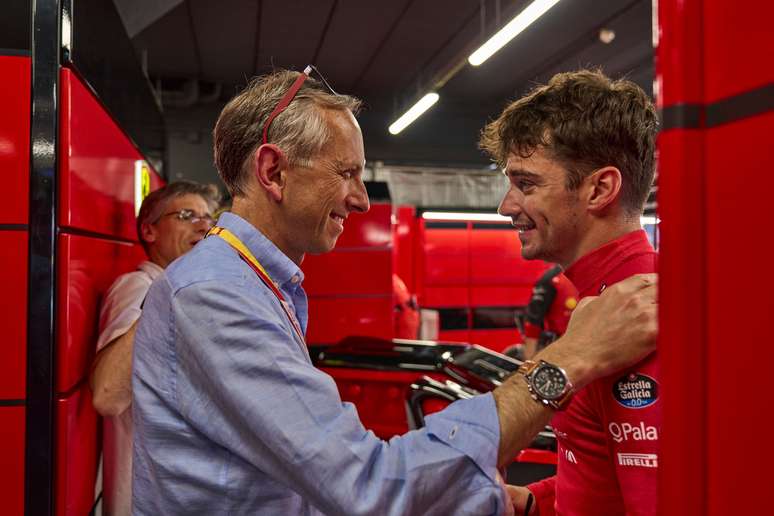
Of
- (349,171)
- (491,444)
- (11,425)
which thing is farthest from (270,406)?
(11,425)

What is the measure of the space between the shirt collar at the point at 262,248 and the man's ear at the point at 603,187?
2.27 ft

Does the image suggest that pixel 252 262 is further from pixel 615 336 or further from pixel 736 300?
pixel 736 300

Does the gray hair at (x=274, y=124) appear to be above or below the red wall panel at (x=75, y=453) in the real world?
above

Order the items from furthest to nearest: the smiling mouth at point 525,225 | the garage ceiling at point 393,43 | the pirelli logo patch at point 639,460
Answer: the garage ceiling at point 393,43 < the smiling mouth at point 525,225 < the pirelli logo patch at point 639,460

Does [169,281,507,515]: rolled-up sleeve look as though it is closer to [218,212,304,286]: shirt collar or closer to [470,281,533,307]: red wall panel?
[218,212,304,286]: shirt collar

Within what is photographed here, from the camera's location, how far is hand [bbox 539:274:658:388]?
1030 mm

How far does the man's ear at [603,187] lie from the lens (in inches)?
56.4

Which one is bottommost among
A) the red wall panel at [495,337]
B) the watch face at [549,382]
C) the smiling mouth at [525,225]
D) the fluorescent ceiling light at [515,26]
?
the red wall panel at [495,337]

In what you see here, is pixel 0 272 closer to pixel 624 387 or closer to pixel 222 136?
pixel 222 136

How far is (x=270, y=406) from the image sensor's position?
999 mm

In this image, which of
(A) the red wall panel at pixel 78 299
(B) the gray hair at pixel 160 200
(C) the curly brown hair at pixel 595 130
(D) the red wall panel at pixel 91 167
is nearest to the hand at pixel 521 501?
(C) the curly brown hair at pixel 595 130

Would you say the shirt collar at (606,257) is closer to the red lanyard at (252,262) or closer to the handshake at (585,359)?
the handshake at (585,359)

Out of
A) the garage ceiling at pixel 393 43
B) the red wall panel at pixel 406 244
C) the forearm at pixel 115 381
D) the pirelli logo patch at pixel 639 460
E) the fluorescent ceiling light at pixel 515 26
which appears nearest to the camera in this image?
the pirelli logo patch at pixel 639 460

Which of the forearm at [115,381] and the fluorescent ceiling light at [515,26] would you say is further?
the fluorescent ceiling light at [515,26]
